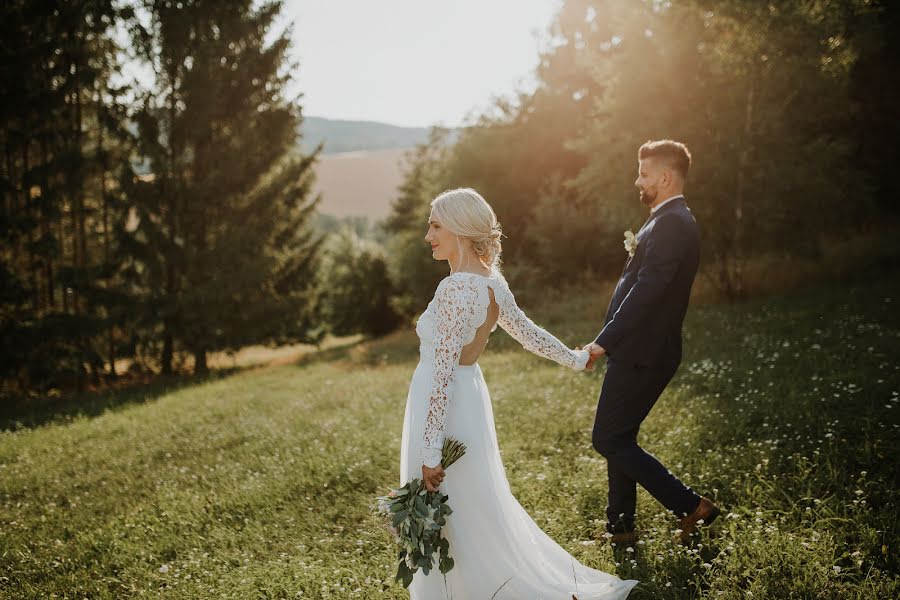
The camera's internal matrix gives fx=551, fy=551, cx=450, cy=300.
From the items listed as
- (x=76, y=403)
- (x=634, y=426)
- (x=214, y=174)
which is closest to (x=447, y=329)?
(x=634, y=426)

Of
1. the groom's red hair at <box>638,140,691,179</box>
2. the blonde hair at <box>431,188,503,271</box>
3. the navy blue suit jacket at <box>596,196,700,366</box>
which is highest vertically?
the groom's red hair at <box>638,140,691,179</box>

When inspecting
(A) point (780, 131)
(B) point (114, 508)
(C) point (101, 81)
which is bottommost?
(B) point (114, 508)

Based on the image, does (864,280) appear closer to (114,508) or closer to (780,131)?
(780,131)

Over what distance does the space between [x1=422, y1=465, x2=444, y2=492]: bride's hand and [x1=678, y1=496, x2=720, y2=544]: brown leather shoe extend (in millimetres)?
2201

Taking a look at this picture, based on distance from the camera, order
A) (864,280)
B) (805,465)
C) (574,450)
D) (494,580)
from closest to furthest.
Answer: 1. (494,580)
2. (805,465)
3. (574,450)
4. (864,280)

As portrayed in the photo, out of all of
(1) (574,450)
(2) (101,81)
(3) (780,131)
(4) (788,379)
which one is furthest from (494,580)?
(2) (101,81)

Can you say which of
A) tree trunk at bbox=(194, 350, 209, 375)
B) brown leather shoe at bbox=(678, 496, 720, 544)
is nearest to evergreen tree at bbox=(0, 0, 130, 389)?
tree trunk at bbox=(194, 350, 209, 375)

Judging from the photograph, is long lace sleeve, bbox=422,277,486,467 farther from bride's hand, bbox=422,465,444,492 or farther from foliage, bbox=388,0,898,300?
foliage, bbox=388,0,898,300

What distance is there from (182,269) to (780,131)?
19.8 metres

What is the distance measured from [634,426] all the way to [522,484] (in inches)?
70.5

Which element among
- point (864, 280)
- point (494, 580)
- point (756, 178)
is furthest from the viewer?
point (864, 280)

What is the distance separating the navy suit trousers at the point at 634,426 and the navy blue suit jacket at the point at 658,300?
10 centimetres

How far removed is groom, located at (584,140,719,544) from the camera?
13.4 ft

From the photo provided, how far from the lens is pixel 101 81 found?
61.7 ft
